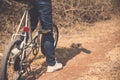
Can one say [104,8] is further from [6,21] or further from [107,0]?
[6,21]

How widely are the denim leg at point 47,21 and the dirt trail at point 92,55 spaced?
1.19 ft

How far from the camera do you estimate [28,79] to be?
231 inches

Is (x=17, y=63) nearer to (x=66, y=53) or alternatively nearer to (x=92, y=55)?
(x=66, y=53)

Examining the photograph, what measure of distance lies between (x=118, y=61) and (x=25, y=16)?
6.89ft

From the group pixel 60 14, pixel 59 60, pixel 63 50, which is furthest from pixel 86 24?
pixel 59 60

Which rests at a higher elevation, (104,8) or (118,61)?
(104,8)

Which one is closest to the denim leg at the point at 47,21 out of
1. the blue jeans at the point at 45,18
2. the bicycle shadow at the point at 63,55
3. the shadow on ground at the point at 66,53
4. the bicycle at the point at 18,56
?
the blue jeans at the point at 45,18

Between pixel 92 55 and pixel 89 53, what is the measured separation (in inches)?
5.8

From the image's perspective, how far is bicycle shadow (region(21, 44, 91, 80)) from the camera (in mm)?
6031

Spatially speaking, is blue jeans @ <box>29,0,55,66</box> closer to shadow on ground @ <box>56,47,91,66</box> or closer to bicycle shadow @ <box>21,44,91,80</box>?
bicycle shadow @ <box>21,44,91,80</box>

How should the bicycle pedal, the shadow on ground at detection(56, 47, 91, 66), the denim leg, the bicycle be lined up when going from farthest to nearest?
the shadow on ground at detection(56, 47, 91, 66), the denim leg, the bicycle pedal, the bicycle

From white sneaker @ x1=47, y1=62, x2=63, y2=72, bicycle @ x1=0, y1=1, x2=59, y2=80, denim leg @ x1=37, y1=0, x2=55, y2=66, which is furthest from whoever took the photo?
white sneaker @ x1=47, y1=62, x2=63, y2=72

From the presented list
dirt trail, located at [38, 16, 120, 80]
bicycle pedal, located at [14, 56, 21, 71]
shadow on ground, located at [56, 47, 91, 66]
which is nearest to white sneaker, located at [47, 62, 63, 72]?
dirt trail, located at [38, 16, 120, 80]

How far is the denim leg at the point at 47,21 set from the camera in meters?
5.55
